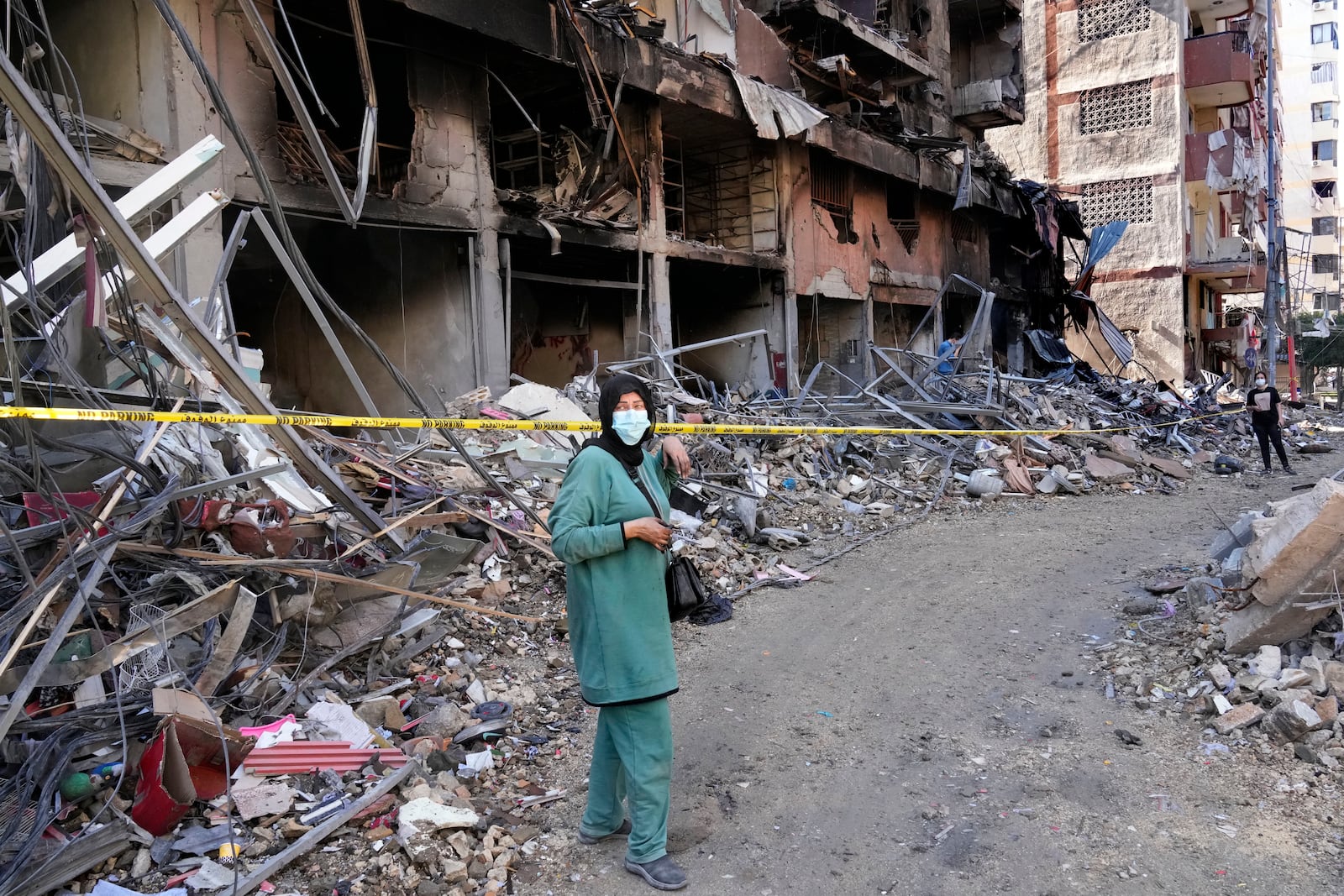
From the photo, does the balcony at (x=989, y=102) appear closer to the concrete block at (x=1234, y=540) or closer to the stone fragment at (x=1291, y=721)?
the concrete block at (x=1234, y=540)

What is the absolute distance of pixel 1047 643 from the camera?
5.55m

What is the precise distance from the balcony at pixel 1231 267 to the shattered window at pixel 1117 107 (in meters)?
5.06

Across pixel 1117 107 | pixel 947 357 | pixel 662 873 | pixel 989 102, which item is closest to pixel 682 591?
pixel 662 873

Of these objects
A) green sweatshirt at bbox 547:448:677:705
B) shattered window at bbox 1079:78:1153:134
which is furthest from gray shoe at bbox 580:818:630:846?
shattered window at bbox 1079:78:1153:134

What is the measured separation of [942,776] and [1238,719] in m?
1.40

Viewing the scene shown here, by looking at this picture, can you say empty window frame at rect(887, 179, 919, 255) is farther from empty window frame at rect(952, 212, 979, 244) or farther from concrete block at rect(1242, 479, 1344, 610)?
concrete block at rect(1242, 479, 1344, 610)

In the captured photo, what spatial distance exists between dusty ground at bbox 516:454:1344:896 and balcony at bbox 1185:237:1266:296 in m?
28.5

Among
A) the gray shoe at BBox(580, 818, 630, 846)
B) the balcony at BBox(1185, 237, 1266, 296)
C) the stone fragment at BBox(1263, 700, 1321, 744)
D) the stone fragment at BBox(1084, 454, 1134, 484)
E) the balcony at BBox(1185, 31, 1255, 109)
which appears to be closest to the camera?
the gray shoe at BBox(580, 818, 630, 846)

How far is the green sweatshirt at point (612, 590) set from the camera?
2979 mm

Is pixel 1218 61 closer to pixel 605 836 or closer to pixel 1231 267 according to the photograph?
pixel 1231 267

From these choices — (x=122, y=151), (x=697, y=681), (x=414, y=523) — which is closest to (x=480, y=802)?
(x=697, y=681)

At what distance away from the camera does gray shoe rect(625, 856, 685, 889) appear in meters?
3.00

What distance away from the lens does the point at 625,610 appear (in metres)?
3.02

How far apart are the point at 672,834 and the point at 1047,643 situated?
3.19 meters
